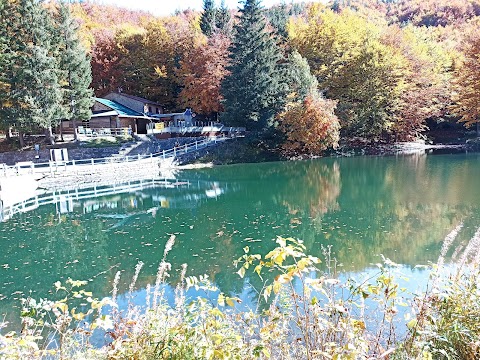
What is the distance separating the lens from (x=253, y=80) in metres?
32.2

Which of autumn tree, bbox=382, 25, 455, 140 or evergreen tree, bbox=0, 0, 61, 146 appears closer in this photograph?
→ evergreen tree, bbox=0, 0, 61, 146

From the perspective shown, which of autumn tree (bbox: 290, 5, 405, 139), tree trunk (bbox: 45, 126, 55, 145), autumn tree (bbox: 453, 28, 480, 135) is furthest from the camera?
autumn tree (bbox: 290, 5, 405, 139)

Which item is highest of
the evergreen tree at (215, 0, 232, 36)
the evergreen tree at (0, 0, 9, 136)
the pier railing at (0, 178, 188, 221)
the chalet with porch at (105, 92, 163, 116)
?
the evergreen tree at (215, 0, 232, 36)

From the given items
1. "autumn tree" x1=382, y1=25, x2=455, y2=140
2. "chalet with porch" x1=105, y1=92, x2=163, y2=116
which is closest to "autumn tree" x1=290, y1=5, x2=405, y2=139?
"autumn tree" x1=382, y1=25, x2=455, y2=140

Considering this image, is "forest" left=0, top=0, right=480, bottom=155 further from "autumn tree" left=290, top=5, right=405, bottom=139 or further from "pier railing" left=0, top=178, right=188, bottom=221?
"pier railing" left=0, top=178, right=188, bottom=221

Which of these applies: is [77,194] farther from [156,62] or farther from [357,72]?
[156,62]

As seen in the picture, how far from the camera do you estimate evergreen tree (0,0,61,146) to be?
2864cm

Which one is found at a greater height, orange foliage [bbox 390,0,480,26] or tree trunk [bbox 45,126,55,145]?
orange foliage [bbox 390,0,480,26]

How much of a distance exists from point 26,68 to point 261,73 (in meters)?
18.1

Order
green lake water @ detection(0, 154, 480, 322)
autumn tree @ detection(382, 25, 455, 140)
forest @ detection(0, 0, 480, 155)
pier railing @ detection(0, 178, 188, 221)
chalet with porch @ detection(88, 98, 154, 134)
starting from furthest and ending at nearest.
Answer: autumn tree @ detection(382, 25, 455, 140), chalet with porch @ detection(88, 98, 154, 134), forest @ detection(0, 0, 480, 155), pier railing @ detection(0, 178, 188, 221), green lake water @ detection(0, 154, 480, 322)

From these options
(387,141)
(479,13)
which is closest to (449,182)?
(387,141)

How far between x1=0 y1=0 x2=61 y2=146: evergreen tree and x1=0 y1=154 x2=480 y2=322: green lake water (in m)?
13.9

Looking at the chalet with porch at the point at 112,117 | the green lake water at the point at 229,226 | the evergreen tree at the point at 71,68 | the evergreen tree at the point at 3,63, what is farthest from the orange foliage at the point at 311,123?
the evergreen tree at the point at 3,63

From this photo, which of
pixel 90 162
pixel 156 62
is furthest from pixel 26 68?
pixel 156 62
